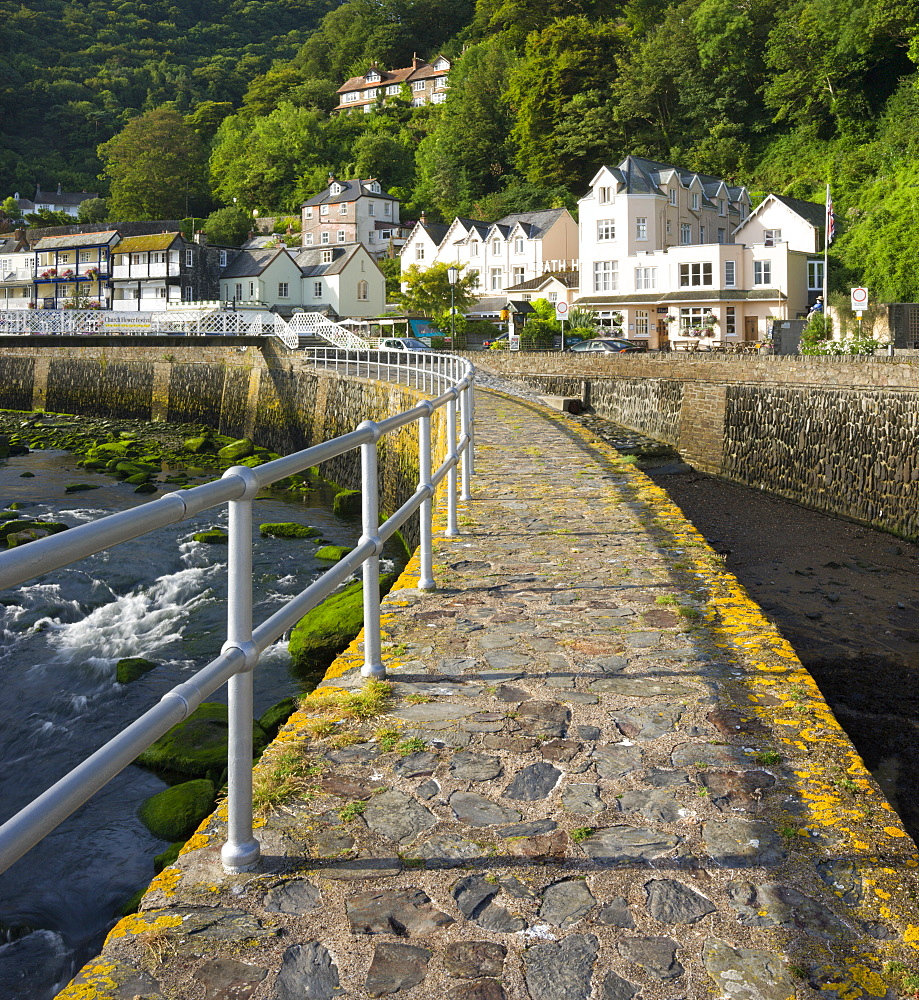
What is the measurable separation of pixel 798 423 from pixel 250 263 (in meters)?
57.9

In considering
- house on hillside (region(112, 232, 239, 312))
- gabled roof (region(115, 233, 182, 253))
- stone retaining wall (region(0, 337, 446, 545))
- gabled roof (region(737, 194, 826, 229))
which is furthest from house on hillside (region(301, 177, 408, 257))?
stone retaining wall (region(0, 337, 446, 545))

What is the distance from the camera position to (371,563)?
4402 millimetres

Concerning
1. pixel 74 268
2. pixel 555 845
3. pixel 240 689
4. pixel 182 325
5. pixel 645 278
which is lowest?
pixel 555 845

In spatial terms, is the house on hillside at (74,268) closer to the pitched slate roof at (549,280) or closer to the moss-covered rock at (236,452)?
the pitched slate roof at (549,280)

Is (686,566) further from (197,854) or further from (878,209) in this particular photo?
(878,209)

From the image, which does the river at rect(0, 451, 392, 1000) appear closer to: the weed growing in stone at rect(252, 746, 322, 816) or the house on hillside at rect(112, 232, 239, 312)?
the weed growing in stone at rect(252, 746, 322, 816)

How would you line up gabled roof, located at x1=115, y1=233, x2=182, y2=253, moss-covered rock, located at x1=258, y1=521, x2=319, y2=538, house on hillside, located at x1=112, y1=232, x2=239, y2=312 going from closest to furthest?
1. moss-covered rock, located at x1=258, y1=521, x2=319, y2=538
2. house on hillside, located at x1=112, y1=232, x2=239, y2=312
3. gabled roof, located at x1=115, y1=233, x2=182, y2=253

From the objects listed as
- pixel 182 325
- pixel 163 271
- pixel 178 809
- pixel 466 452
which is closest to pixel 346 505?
pixel 466 452

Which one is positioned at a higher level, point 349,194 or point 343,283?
point 349,194

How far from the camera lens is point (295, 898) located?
281cm

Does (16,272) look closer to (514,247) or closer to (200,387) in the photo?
(514,247)

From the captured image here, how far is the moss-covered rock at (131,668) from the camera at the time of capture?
33.4 ft

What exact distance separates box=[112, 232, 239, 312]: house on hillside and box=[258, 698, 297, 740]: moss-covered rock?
213 ft

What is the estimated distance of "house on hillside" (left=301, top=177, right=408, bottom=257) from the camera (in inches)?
3433
